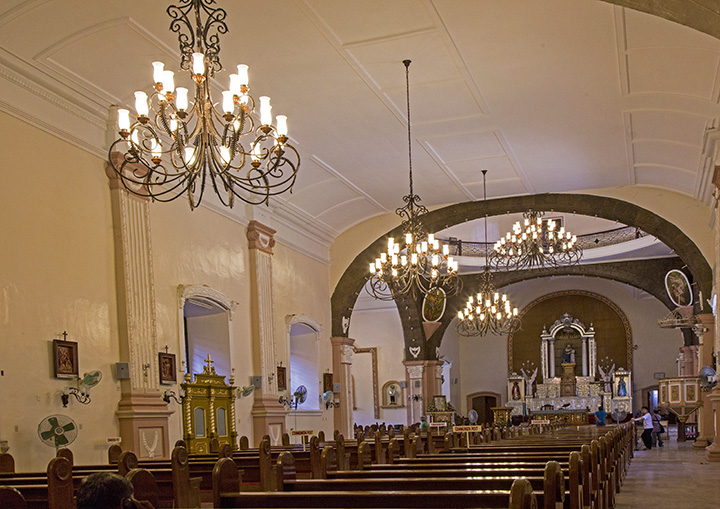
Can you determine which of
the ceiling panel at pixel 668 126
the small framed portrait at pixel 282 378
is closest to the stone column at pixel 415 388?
the small framed portrait at pixel 282 378

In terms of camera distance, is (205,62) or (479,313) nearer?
(205,62)

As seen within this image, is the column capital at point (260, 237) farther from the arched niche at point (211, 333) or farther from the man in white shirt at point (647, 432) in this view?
the man in white shirt at point (647, 432)

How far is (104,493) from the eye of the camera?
8.65 ft

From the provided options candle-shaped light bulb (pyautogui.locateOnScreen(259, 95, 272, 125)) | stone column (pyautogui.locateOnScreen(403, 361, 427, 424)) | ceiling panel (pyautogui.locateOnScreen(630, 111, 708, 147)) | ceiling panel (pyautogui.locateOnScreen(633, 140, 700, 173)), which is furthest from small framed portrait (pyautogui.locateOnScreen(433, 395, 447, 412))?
candle-shaped light bulb (pyautogui.locateOnScreen(259, 95, 272, 125))

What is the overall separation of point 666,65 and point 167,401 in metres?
7.52

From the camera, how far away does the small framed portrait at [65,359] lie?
28.1ft

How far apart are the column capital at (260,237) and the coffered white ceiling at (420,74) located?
45.1 inches

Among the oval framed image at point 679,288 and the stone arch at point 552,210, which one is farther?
the oval framed image at point 679,288

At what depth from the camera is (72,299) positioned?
898cm

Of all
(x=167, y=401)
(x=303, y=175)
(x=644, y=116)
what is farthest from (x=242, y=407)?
(x=644, y=116)

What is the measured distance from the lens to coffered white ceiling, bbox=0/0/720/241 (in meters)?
8.19

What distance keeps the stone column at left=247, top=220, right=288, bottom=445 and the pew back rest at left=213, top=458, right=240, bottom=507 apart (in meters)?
9.41

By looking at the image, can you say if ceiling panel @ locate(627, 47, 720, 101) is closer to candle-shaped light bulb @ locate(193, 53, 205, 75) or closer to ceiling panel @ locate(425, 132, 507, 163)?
ceiling panel @ locate(425, 132, 507, 163)

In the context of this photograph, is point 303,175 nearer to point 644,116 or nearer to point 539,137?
point 539,137
